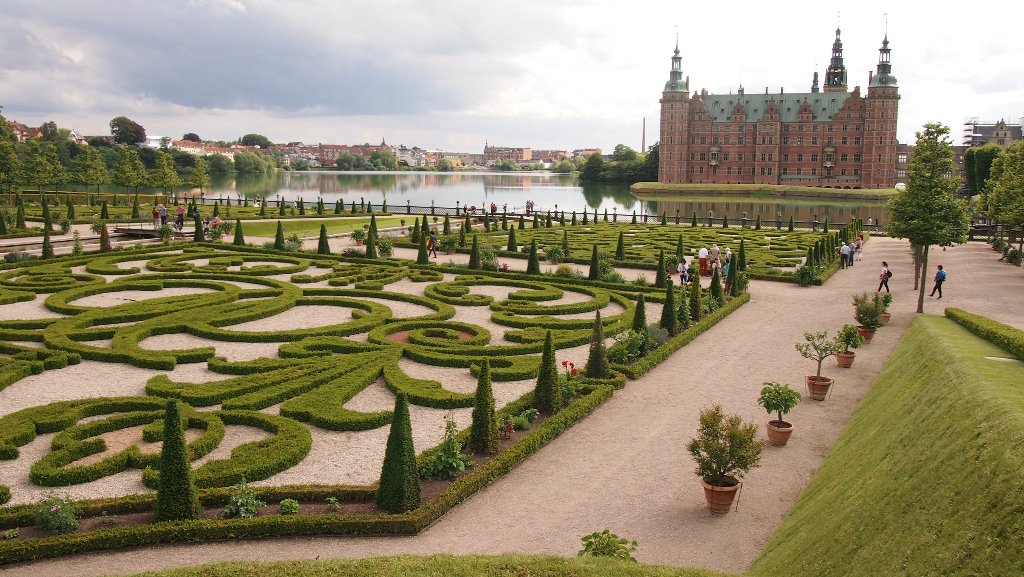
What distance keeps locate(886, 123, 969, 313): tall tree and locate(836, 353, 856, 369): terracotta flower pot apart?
6908mm

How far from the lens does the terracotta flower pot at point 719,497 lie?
1003cm

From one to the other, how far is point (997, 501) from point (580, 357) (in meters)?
11.9

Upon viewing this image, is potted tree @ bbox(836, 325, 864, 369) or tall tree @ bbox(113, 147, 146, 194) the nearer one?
potted tree @ bbox(836, 325, 864, 369)

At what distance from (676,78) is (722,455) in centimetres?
11866

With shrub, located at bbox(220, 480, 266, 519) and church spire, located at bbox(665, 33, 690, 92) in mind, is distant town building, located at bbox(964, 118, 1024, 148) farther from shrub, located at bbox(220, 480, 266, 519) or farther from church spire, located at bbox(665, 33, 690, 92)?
shrub, located at bbox(220, 480, 266, 519)

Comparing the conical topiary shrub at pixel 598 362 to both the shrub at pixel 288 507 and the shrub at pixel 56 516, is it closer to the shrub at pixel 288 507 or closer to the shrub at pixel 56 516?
the shrub at pixel 288 507

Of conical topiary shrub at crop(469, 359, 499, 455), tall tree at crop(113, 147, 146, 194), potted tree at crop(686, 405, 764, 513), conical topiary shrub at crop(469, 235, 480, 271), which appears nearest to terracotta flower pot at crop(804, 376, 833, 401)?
potted tree at crop(686, 405, 764, 513)

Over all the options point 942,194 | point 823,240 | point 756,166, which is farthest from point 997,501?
point 756,166

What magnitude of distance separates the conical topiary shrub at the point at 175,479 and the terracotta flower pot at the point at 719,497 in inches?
259

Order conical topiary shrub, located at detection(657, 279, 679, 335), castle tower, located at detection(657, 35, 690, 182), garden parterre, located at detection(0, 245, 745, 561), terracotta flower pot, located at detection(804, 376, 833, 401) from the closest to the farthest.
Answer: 1. garden parterre, located at detection(0, 245, 745, 561)
2. terracotta flower pot, located at detection(804, 376, 833, 401)
3. conical topiary shrub, located at detection(657, 279, 679, 335)
4. castle tower, located at detection(657, 35, 690, 182)

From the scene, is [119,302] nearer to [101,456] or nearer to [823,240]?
[101,456]

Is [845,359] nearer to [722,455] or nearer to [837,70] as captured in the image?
[722,455]

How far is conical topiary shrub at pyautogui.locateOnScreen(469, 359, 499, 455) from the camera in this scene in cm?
1161

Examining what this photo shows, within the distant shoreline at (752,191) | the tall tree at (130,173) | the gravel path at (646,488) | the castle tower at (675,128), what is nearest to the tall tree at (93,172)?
the tall tree at (130,173)
